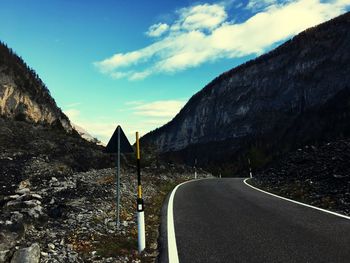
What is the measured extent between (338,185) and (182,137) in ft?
465

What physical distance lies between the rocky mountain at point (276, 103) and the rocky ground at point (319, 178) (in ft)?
172

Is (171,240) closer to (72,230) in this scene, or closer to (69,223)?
(72,230)

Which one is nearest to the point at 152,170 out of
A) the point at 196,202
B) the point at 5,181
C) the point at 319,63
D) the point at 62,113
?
the point at 5,181

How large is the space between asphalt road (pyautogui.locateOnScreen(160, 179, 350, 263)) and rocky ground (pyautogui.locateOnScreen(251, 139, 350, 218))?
1.47m

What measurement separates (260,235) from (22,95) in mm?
45280

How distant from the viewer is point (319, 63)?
10644 cm

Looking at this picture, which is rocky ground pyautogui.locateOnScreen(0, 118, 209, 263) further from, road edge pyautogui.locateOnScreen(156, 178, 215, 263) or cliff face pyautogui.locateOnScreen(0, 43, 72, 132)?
cliff face pyautogui.locateOnScreen(0, 43, 72, 132)

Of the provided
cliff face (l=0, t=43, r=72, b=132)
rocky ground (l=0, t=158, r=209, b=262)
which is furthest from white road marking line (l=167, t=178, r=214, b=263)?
cliff face (l=0, t=43, r=72, b=132)

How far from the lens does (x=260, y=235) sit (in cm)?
787

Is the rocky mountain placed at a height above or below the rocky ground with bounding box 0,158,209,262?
above

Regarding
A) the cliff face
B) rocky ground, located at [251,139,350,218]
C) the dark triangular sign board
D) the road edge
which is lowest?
the road edge

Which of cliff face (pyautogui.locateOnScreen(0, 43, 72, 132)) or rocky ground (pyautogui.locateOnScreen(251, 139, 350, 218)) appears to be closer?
rocky ground (pyautogui.locateOnScreen(251, 139, 350, 218))

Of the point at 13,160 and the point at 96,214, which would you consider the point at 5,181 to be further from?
the point at 96,214

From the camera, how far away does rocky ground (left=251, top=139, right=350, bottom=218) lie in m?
12.8
